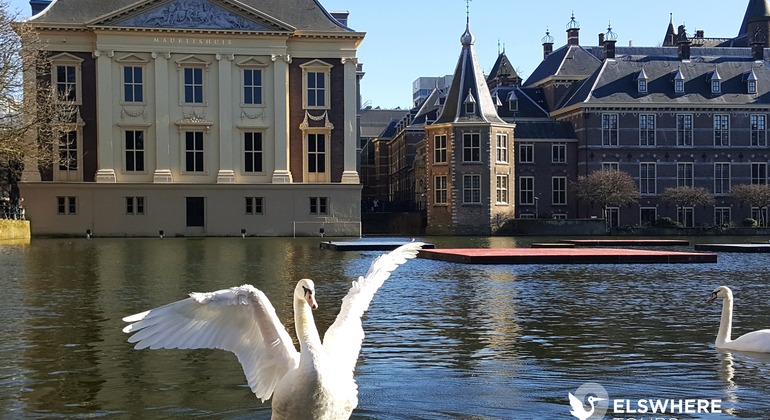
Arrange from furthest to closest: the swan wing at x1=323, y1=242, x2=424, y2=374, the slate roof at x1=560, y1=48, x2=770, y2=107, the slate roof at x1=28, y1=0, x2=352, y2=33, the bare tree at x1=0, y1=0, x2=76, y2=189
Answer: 1. the slate roof at x1=560, y1=48, x2=770, y2=107
2. the slate roof at x1=28, y1=0, x2=352, y2=33
3. the bare tree at x1=0, y1=0, x2=76, y2=189
4. the swan wing at x1=323, y1=242, x2=424, y2=374

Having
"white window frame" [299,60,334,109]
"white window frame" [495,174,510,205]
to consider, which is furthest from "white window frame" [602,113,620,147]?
"white window frame" [299,60,334,109]

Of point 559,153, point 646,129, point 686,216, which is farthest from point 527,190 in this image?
point 686,216

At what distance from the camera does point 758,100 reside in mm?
79250

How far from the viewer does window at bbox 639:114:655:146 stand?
78.4m

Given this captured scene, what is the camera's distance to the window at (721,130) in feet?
259

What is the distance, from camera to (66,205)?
61.8m

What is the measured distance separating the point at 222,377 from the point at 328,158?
178 ft

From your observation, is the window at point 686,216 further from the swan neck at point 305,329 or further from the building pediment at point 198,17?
the swan neck at point 305,329

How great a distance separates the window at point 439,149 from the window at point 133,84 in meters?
22.8

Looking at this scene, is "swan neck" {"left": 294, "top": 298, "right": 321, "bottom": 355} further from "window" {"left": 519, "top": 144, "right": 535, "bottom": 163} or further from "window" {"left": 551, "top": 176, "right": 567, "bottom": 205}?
"window" {"left": 551, "top": 176, "right": 567, "bottom": 205}

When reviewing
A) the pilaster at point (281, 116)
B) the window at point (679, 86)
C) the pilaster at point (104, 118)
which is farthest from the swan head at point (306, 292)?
the window at point (679, 86)

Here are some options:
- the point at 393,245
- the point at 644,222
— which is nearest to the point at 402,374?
→ the point at 393,245

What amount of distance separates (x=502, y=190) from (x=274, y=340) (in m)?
67.0

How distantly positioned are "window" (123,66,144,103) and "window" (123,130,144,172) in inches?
85.0
